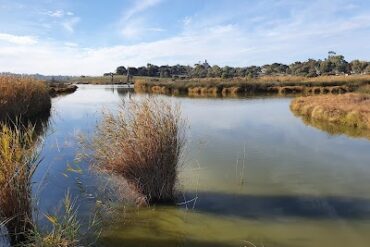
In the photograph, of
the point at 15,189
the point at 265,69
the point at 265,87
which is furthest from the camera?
the point at 265,69

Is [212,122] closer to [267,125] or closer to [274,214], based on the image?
[267,125]

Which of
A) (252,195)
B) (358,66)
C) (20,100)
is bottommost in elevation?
(252,195)

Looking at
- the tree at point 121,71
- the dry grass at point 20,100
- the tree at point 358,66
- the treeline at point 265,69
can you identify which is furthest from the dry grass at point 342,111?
the tree at point 121,71

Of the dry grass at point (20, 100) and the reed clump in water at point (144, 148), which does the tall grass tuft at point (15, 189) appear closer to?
the reed clump in water at point (144, 148)

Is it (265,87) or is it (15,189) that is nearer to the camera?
(15,189)

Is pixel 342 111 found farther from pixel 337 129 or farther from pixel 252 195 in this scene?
pixel 252 195

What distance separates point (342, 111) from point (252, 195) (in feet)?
44.6

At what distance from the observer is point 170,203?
27.7 feet

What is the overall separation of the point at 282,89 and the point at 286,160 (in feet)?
120

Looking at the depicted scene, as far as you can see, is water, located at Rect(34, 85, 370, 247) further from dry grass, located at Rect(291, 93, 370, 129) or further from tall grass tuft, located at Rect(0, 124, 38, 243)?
dry grass, located at Rect(291, 93, 370, 129)

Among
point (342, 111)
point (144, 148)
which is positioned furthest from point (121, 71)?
point (144, 148)

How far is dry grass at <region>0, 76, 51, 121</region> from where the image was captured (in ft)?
56.9

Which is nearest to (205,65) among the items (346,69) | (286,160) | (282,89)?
(346,69)

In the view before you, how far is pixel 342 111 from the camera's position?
20938mm
